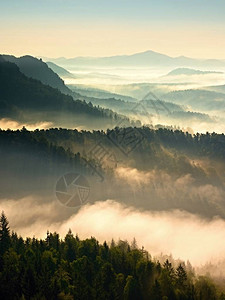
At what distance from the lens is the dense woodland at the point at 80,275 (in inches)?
4545

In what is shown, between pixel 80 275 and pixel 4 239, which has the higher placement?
pixel 4 239

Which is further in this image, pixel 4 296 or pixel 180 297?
pixel 180 297

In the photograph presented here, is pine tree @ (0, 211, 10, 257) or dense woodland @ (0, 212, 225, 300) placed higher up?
pine tree @ (0, 211, 10, 257)

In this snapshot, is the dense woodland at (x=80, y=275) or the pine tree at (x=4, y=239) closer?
the dense woodland at (x=80, y=275)

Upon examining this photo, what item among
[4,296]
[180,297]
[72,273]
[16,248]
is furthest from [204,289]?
[4,296]

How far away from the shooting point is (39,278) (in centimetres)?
11788

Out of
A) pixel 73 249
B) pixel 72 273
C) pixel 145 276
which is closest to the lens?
pixel 72 273

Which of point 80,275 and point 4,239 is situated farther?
point 4,239

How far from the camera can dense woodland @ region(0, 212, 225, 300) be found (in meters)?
115

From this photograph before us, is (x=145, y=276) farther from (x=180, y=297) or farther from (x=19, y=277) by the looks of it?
(x=19, y=277)

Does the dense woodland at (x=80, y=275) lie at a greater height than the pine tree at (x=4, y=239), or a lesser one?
lesser

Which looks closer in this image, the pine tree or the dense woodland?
the dense woodland

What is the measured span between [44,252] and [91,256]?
27.0 metres

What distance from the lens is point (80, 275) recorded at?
139625mm
